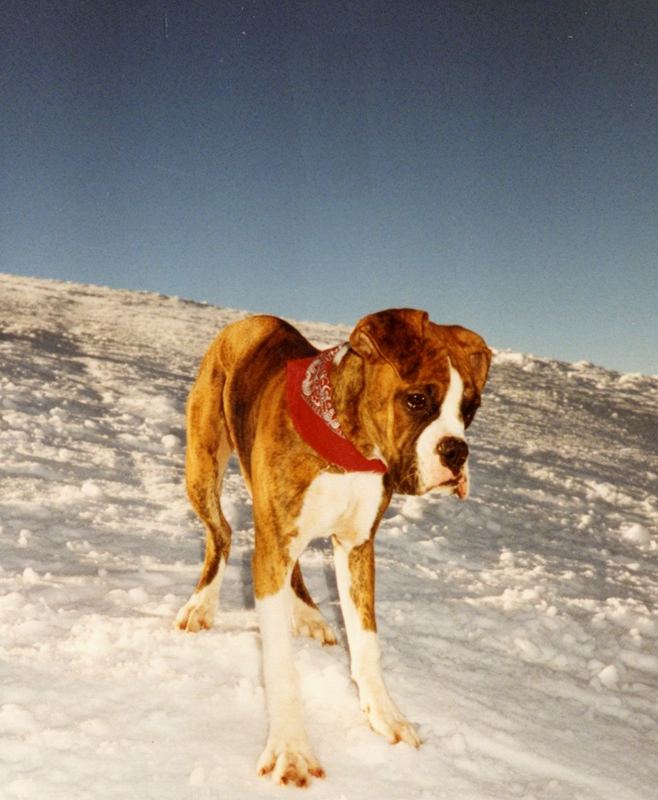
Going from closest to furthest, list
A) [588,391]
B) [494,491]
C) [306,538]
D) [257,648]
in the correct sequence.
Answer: [306,538]
[257,648]
[494,491]
[588,391]

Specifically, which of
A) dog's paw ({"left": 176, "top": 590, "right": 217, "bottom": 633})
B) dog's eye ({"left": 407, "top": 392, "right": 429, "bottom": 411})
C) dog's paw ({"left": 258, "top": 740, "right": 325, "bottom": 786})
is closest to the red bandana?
dog's eye ({"left": 407, "top": 392, "right": 429, "bottom": 411})

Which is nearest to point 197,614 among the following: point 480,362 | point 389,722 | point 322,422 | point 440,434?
point 389,722

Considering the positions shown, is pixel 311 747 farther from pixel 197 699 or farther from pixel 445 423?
pixel 445 423

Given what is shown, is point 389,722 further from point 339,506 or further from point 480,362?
point 480,362

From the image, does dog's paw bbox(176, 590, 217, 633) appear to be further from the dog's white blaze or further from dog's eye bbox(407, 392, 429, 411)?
dog's eye bbox(407, 392, 429, 411)

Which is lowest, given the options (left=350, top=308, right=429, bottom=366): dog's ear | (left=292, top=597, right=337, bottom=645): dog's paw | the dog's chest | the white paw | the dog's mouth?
the white paw

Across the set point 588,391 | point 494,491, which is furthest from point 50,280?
point 494,491
